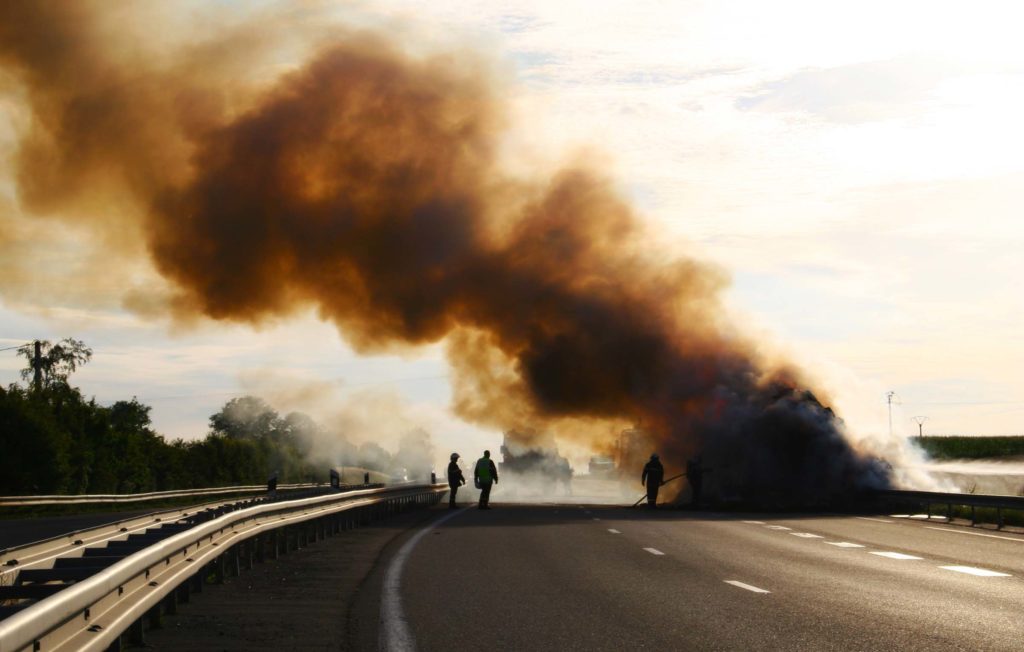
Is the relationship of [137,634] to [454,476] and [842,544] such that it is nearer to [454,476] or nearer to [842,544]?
[842,544]

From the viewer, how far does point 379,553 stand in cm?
2019

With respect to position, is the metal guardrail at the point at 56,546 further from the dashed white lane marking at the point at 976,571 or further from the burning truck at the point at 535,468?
the burning truck at the point at 535,468

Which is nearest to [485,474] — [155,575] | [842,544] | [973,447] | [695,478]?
[695,478]

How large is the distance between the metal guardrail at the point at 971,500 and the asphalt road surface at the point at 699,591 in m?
1.72

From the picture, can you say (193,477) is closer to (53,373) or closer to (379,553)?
(53,373)

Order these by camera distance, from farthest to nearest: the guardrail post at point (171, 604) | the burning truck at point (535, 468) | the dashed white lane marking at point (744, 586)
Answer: the burning truck at point (535, 468) < the dashed white lane marking at point (744, 586) < the guardrail post at point (171, 604)

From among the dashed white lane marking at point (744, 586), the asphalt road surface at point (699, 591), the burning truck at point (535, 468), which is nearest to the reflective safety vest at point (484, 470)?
the asphalt road surface at point (699, 591)

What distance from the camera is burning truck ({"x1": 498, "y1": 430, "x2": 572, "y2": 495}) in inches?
2692

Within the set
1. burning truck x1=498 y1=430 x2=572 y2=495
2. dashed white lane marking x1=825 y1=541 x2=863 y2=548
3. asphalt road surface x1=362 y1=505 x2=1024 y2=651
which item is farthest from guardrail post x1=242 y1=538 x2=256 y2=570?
burning truck x1=498 y1=430 x2=572 y2=495

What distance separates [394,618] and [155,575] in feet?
6.91

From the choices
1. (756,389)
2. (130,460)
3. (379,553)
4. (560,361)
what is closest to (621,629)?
(379,553)

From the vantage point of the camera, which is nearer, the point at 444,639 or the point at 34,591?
the point at 34,591

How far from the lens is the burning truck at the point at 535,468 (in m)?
68.4

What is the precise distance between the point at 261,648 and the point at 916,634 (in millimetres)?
5041
